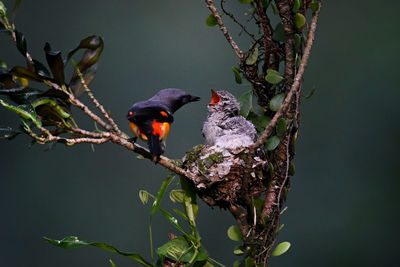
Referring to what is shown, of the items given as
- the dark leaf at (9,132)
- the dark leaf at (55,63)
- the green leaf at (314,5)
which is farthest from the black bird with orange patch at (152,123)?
the green leaf at (314,5)

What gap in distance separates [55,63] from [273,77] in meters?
0.66

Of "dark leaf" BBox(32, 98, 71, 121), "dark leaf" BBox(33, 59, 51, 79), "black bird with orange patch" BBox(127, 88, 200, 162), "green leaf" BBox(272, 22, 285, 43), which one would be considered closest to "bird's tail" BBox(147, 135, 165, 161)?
"black bird with orange patch" BBox(127, 88, 200, 162)

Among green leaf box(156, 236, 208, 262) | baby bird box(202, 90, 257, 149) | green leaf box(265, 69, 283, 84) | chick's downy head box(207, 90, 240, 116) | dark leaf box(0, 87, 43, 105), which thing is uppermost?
dark leaf box(0, 87, 43, 105)

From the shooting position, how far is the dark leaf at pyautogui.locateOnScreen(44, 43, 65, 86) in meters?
1.25

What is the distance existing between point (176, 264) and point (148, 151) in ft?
1.25

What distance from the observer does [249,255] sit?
4.46 ft

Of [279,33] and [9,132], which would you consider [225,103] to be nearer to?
[279,33]

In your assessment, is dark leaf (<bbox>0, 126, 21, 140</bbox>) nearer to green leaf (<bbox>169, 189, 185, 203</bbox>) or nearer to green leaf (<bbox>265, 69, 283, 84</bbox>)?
green leaf (<bbox>169, 189, 185, 203</bbox>)

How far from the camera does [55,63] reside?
126 centimetres

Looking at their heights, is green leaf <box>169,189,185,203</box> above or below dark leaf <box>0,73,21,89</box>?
below

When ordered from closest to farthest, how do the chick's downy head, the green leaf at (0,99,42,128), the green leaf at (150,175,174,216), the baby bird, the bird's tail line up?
the green leaf at (0,99,42,128) → the bird's tail → the green leaf at (150,175,174,216) → the baby bird → the chick's downy head

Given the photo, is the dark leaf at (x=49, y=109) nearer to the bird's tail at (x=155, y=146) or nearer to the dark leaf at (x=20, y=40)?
the dark leaf at (x=20, y=40)

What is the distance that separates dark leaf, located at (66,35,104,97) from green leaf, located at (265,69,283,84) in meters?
0.54

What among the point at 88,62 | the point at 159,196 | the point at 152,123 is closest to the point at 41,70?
the point at 88,62
